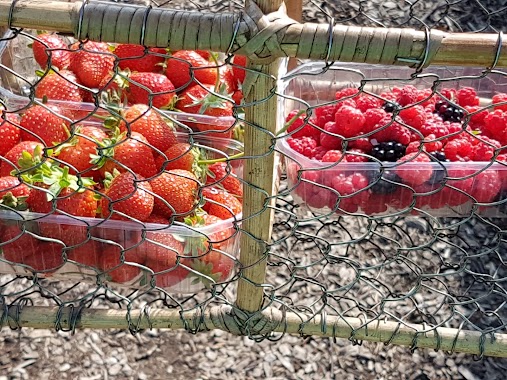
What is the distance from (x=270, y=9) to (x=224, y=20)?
0.20ft

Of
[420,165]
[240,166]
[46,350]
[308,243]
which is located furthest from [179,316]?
[308,243]

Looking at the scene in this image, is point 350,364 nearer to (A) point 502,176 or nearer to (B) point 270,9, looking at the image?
(A) point 502,176

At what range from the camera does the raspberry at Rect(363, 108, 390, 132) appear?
1.32m

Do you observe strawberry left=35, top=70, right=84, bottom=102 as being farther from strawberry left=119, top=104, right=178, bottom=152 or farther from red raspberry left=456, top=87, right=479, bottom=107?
red raspberry left=456, top=87, right=479, bottom=107

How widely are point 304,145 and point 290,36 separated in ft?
1.64

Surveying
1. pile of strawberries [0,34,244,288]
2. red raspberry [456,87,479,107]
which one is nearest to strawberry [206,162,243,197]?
pile of strawberries [0,34,244,288]

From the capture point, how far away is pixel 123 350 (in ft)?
5.69

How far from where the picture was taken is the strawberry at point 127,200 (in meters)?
1.12

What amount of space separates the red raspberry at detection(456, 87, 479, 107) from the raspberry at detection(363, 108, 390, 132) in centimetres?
22

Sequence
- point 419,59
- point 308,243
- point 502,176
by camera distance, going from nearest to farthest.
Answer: point 419,59 < point 502,176 < point 308,243

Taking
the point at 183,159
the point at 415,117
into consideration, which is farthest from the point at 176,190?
the point at 415,117

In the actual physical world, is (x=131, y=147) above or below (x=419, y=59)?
below

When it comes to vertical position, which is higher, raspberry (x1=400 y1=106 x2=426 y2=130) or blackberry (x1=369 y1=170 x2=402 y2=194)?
raspberry (x1=400 y1=106 x2=426 y2=130)

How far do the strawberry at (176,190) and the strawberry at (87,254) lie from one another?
0.13 meters
